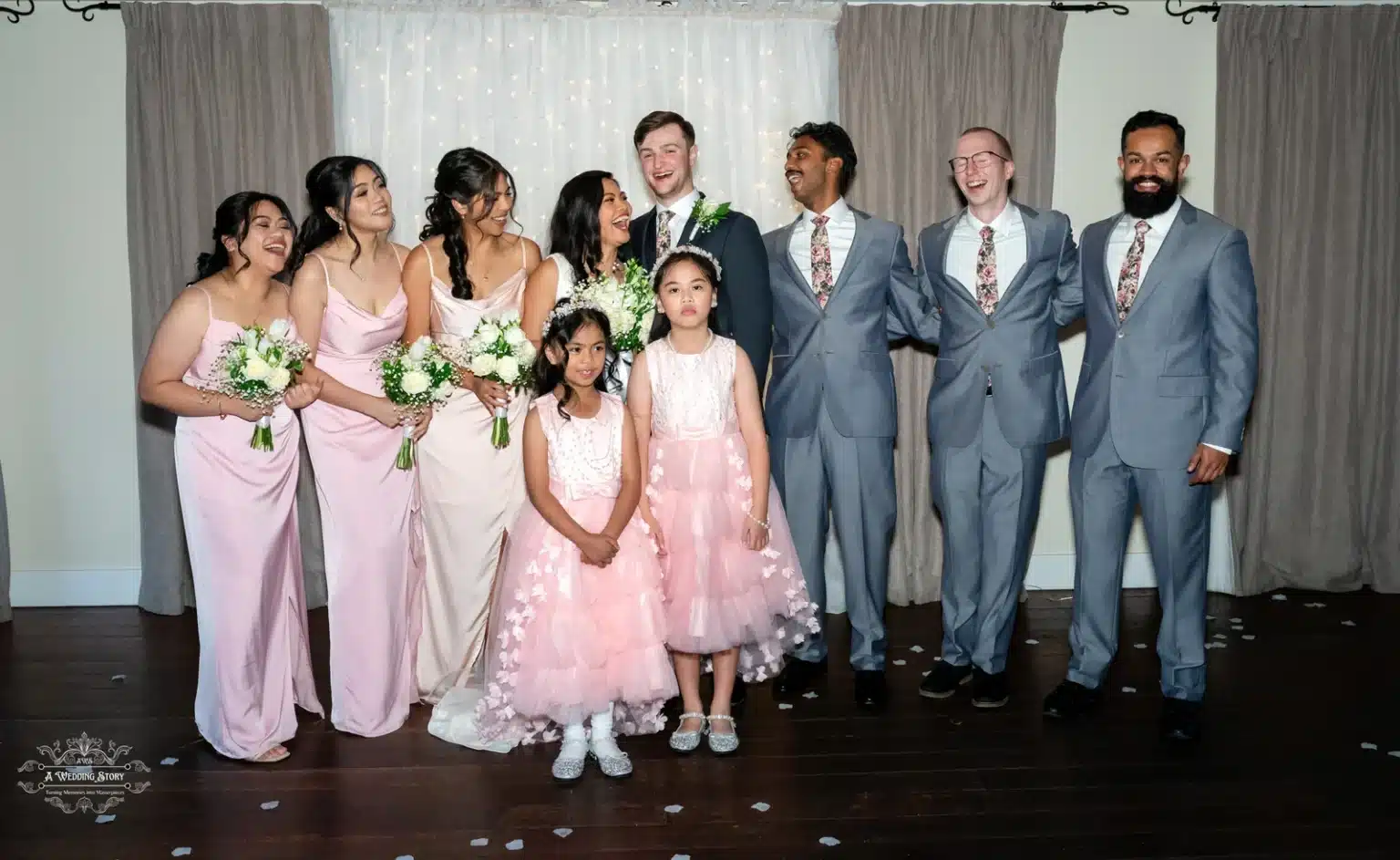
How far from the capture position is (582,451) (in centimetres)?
392

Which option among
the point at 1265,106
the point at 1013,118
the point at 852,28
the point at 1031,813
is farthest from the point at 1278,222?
the point at 1031,813

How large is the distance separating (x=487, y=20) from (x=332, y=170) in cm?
210

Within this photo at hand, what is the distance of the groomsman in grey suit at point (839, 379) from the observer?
4.43 m

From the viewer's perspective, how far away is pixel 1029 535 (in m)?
4.52

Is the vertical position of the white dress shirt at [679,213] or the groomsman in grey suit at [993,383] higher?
the white dress shirt at [679,213]

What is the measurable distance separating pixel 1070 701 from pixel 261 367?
2955 mm

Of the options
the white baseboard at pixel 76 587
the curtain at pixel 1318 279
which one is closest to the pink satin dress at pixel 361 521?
the white baseboard at pixel 76 587

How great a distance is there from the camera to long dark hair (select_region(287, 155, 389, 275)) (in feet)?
13.5

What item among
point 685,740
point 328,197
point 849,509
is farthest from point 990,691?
point 328,197

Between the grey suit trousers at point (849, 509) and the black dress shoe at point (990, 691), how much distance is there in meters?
0.36

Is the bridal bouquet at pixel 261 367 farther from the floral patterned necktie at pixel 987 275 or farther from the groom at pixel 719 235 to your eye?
the floral patterned necktie at pixel 987 275

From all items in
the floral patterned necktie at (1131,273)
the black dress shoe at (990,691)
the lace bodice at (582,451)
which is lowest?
the black dress shoe at (990,691)

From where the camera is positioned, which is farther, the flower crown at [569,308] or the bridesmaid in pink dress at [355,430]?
the bridesmaid in pink dress at [355,430]

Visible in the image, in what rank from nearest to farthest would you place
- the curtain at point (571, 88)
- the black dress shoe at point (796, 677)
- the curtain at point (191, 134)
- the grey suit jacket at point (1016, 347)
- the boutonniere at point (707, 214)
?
the boutonniere at point (707, 214) < the grey suit jacket at point (1016, 347) < the black dress shoe at point (796, 677) < the curtain at point (191, 134) < the curtain at point (571, 88)
